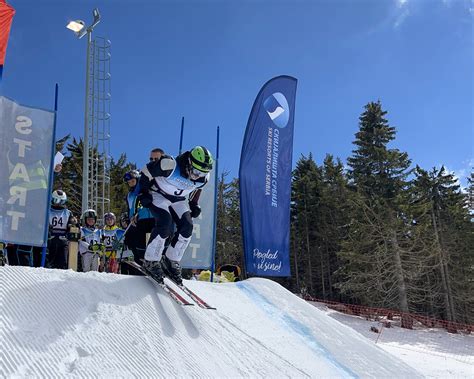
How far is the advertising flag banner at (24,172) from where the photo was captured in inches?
244

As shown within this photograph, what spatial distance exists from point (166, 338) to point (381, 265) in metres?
19.7

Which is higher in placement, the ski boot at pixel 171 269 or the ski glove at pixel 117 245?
the ski glove at pixel 117 245

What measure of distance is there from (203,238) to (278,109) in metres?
4.86

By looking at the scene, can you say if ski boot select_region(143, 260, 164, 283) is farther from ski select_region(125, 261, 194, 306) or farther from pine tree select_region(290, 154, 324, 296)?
pine tree select_region(290, 154, 324, 296)

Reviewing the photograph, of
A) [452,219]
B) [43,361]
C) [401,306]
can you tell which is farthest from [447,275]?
[43,361]

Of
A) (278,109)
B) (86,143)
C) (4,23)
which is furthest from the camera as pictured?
(278,109)

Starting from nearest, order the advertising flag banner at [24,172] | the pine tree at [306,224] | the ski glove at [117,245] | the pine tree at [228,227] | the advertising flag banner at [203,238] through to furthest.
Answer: the advertising flag banner at [24,172]
the ski glove at [117,245]
the advertising flag banner at [203,238]
the pine tree at [228,227]
the pine tree at [306,224]

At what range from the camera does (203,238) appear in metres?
9.68

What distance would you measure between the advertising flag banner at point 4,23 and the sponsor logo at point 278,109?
671 cm

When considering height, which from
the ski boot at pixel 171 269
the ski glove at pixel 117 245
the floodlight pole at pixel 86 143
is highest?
the floodlight pole at pixel 86 143

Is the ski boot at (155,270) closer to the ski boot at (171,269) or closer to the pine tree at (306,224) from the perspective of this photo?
the ski boot at (171,269)

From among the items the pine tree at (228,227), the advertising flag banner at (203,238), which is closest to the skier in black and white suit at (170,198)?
the advertising flag banner at (203,238)

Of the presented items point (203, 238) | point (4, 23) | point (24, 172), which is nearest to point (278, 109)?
point (203, 238)

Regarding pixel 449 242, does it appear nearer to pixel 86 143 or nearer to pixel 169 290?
pixel 86 143
